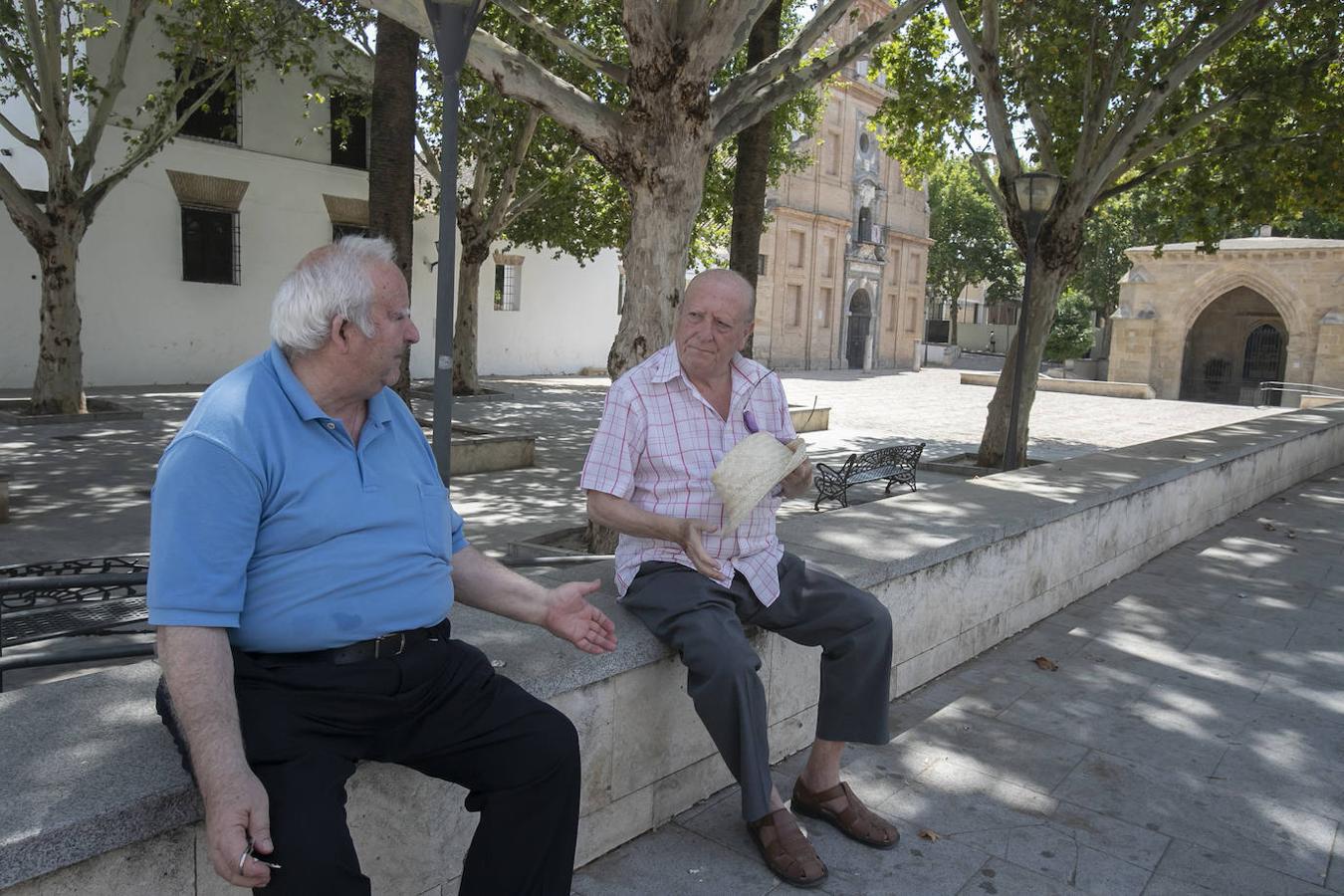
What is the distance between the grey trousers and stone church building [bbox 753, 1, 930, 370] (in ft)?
104

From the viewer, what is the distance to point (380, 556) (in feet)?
6.95

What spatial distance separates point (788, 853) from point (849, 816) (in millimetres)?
359

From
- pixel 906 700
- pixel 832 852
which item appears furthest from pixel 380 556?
pixel 906 700

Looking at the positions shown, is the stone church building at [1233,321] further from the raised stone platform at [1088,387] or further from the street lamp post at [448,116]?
the street lamp post at [448,116]

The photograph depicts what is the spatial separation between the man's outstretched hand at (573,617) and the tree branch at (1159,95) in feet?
33.2

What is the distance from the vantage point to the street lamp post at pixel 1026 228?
10.4m

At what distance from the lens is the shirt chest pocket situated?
227 cm

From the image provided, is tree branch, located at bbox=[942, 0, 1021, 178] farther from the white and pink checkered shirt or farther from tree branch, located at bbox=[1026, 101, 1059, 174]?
the white and pink checkered shirt

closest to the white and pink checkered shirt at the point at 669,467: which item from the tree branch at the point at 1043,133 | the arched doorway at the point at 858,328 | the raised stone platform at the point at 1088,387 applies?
the tree branch at the point at 1043,133

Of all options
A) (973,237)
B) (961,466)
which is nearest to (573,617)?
(961,466)

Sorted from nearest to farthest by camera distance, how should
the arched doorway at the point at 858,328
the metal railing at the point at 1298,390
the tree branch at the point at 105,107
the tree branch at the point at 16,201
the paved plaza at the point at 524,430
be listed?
the paved plaza at the point at 524,430 < the tree branch at the point at 16,201 < the tree branch at the point at 105,107 < the metal railing at the point at 1298,390 < the arched doorway at the point at 858,328

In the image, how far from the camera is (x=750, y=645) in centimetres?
304

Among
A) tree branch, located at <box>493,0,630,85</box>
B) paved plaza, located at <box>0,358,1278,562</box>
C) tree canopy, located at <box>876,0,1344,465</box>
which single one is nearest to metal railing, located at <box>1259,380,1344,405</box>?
paved plaza, located at <box>0,358,1278,562</box>

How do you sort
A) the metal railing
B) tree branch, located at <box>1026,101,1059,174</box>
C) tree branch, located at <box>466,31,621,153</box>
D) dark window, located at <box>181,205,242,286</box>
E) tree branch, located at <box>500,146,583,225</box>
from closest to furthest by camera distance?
tree branch, located at <box>466,31,621,153</box> → tree branch, located at <box>1026,101,1059,174</box> → tree branch, located at <box>500,146,583,225</box> → dark window, located at <box>181,205,242,286</box> → the metal railing
